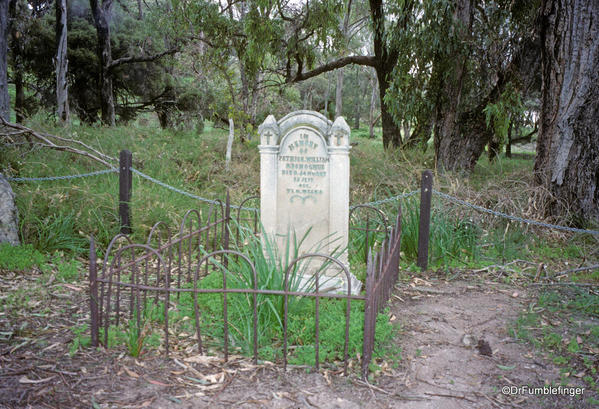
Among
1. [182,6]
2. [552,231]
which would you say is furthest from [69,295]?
[182,6]

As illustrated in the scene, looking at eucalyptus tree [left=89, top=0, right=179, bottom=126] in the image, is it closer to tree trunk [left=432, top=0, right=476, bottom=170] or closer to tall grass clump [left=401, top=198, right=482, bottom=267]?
tree trunk [left=432, top=0, right=476, bottom=170]

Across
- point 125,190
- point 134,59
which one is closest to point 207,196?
point 125,190

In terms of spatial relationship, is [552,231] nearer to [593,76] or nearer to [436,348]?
[593,76]

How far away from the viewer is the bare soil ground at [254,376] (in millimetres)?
2799

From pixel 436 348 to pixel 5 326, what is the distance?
3281 mm

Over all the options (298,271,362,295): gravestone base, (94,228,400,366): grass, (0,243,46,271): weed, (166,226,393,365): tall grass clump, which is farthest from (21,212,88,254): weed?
(298,271,362,295): gravestone base

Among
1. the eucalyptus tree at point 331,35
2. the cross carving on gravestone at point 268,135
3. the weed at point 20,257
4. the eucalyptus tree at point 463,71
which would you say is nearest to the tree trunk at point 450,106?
the eucalyptus tree at point 463,71

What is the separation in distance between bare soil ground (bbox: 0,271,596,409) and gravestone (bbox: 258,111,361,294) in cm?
112

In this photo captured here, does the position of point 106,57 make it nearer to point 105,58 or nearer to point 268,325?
point 105,58

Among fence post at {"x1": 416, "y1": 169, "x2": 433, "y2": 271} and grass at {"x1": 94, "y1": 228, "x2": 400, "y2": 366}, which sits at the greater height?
fence post at {"x1": 416, "y1": 169, "x2": 433, "y2": 271}

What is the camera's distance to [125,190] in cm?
596

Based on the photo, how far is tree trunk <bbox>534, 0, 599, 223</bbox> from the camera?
22.2 feet

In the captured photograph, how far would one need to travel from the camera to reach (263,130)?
177 inches

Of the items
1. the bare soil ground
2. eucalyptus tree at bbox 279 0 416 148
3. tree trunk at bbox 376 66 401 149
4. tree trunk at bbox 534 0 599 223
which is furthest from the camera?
tree trunk at bbox 376 66 401 149
